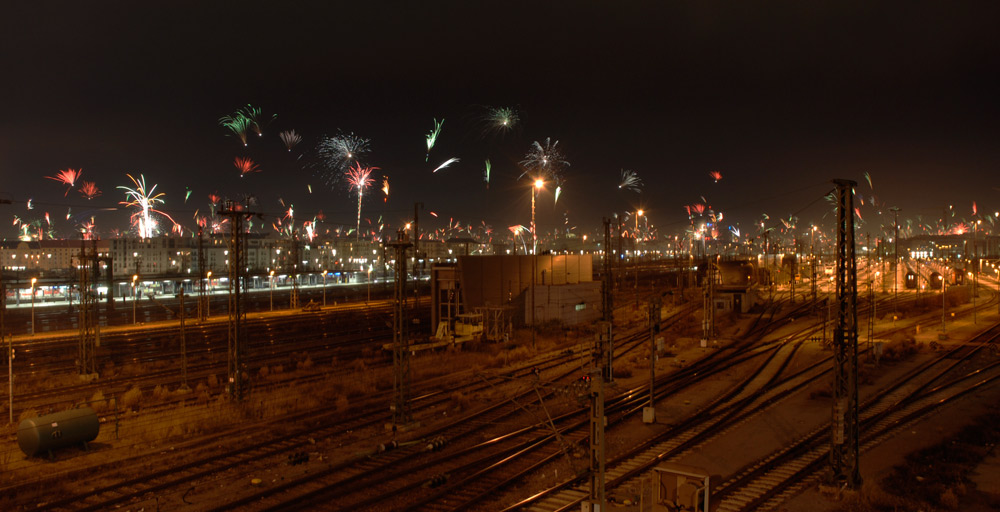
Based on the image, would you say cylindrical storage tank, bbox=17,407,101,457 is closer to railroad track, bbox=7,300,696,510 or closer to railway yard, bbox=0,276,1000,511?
railway yard, bbox=0,276,1000,511

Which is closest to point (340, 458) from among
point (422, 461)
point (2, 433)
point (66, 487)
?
point (422, 461)

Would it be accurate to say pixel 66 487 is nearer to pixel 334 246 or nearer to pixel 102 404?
pixel 102 404

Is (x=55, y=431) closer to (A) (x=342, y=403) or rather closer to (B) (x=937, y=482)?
(A) (x=342, y=403)

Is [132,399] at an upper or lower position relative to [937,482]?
upper

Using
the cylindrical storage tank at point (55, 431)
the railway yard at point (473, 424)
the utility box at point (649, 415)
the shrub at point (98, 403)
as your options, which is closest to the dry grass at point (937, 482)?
the railway yard at point (473, 424)

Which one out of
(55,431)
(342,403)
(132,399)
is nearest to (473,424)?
(342,403)

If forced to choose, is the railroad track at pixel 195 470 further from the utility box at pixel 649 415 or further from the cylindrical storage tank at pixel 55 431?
the utility box at pixel 649 415

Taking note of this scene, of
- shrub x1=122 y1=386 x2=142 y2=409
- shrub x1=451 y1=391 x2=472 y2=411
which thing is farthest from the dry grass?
shrub x1=122 y1=386 x2=142 y2=409
